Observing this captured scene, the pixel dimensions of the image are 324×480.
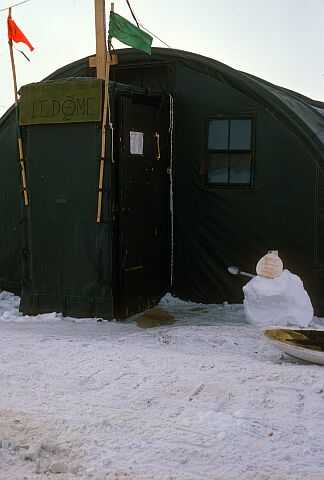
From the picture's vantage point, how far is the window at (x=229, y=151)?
8477 mm

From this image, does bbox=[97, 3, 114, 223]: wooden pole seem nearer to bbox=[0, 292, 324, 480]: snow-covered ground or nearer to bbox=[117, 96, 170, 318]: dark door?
bbox=[117, 96, 170, 318]: dark door

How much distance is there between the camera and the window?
27.8ft

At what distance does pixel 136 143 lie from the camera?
26.2ft

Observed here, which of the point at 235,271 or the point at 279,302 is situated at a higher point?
the point at 235,271

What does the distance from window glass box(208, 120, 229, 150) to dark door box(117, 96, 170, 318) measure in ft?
1.94

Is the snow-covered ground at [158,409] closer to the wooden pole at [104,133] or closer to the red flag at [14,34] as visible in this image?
the wooden pole at [104,133]

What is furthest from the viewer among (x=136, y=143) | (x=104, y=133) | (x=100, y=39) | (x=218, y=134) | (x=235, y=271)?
(x=218, y=134)

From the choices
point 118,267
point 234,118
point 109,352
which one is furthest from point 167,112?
point 109,352

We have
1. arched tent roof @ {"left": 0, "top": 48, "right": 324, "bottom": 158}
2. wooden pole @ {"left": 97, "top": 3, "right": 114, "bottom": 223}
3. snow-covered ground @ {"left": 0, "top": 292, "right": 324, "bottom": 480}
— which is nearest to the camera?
snow-covered ground @ {"left": 0, "top": 292, "right": 324, "bottom": 480}

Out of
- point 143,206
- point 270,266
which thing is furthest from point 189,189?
point 270,266

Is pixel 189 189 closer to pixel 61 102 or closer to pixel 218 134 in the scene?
pixel 218 134

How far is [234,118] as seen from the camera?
8516 mm

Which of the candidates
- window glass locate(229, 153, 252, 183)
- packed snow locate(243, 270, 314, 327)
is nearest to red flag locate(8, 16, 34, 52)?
window glass locate(229, 153, 252, 183)

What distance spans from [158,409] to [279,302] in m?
3.22
